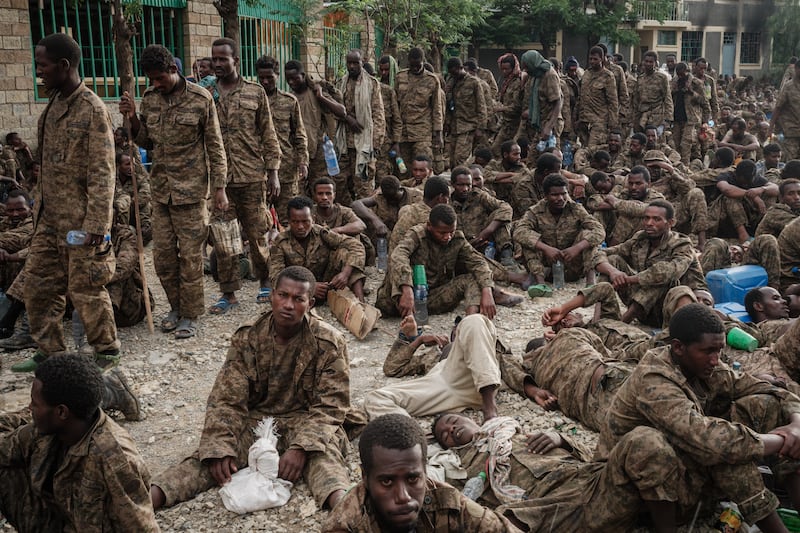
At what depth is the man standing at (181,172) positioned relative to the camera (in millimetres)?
5996

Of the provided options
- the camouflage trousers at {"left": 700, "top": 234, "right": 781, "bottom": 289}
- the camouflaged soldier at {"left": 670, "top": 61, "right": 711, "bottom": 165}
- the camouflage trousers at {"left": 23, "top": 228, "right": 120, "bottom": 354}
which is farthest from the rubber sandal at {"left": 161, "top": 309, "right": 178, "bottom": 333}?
the camouflaged soldier at {"left": 670, "top": 61, "right": 711, "bottom": 165}

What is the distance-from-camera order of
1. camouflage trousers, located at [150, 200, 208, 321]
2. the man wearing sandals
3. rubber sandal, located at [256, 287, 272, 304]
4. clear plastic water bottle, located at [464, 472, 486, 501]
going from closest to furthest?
1. clear plastic water bottle, located at [464, 472, 486, 501]
2. camouflage trousers, located at [150, 200, 208, 321]
3. the man wearing sandals
4. rubber sandal, located at [256, 287, 272, 304]

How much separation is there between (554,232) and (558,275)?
0.42 metres

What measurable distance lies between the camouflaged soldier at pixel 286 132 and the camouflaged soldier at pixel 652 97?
735 cm

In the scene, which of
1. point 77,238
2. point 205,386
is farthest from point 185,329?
point 77,238

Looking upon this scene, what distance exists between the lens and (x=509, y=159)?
9492 millimetres

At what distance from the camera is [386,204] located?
8211mm

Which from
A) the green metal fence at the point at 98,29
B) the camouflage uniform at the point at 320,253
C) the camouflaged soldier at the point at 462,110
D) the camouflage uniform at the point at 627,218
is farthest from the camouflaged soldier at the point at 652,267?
the green metal fence at the point at 98,29

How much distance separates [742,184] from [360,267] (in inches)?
187

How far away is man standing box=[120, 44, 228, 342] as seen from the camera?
19.7 feet

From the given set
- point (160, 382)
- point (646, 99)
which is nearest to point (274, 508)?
point (160, 382)

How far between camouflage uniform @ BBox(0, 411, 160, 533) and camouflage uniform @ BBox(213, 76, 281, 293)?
3.83 metres

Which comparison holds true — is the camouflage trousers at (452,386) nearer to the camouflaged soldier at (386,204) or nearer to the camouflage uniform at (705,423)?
the camouflage uniform at (705,423)

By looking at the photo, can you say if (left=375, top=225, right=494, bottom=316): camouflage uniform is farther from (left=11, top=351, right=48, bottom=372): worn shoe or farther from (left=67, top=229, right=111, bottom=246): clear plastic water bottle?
(left=11, top=351, right=48, bottom=372): worn shoe
